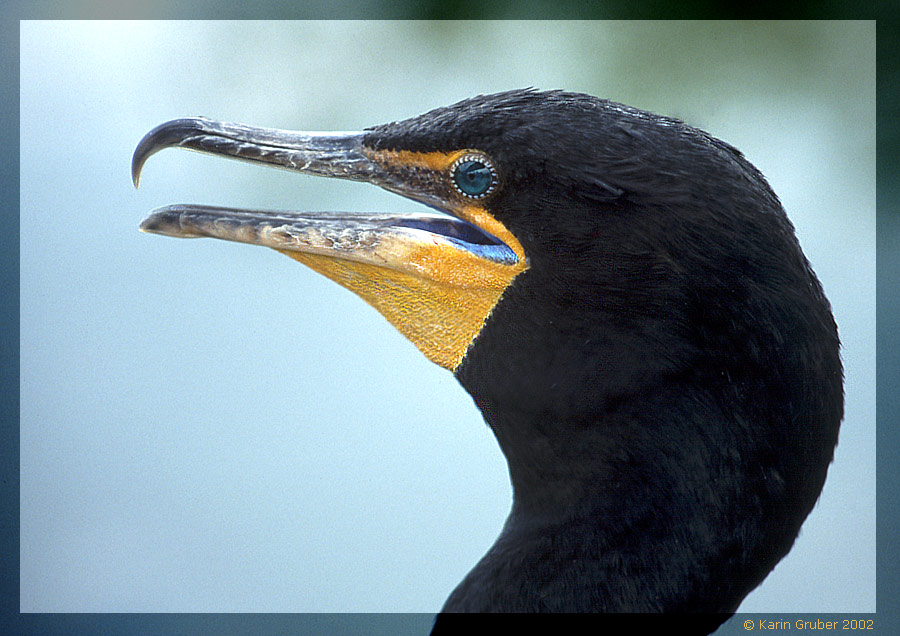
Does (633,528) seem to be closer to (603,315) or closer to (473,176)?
(603,315)

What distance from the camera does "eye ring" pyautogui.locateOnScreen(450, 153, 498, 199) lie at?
1.84 meters

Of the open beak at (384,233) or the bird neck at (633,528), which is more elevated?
the open beak at (384,233)

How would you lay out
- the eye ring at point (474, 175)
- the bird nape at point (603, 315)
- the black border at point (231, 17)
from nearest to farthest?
1. the bird nape at point (603, 315)
2. the eye ring at point (474, 175)
3. the black border at point (231, 17)

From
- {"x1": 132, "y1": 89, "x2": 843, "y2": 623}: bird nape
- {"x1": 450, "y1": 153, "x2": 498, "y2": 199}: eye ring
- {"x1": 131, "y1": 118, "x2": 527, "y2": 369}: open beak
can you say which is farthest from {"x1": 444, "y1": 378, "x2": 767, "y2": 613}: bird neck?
{"x1": 450, "y1": 153, "x2": 498, "y2": 199}: eye ring

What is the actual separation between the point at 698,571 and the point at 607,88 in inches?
72.1

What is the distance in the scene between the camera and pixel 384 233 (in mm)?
1938

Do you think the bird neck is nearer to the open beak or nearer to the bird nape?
the bird nape

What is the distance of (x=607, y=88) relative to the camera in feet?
9.98

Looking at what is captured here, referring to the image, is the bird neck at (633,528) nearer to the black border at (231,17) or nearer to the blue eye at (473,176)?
the blue eye at (473,176)

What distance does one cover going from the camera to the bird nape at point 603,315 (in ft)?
5.63

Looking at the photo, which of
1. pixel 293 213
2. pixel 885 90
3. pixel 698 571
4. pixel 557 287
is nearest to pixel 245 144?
pixel 293 213

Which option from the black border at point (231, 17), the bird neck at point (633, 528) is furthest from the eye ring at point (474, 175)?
the black border at point (231, 17)

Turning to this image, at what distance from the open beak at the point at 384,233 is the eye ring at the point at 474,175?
26 mm

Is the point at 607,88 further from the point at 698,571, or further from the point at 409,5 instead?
the point at 698,571
